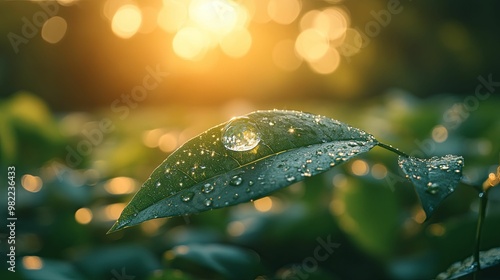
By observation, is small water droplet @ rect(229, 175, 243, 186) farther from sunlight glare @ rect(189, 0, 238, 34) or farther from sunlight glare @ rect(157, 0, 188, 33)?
sunlight glare @ rect(157, 0, 188, 33)

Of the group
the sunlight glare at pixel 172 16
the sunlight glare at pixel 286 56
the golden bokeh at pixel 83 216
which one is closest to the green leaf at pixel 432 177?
the golden bokeh at pixel 83 216

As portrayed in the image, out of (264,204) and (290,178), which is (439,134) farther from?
(290,178)

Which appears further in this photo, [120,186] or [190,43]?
[190,43]

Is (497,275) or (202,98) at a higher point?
(202,98)

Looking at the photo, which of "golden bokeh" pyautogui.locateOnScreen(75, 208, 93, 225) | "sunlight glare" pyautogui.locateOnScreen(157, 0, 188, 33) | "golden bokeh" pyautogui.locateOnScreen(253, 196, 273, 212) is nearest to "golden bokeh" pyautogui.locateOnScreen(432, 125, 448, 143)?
"golden bokeh" pyautogui.locateOnScreen(253, 196, 273, 212)

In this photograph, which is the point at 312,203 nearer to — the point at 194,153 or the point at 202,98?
the point at 194,153

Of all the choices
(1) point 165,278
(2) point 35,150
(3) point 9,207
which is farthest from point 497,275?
(2) point 35,150

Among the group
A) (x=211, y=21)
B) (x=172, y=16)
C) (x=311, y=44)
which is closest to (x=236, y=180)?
(x=211, y=21)
